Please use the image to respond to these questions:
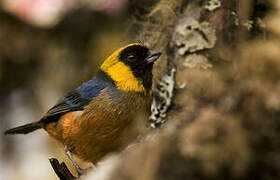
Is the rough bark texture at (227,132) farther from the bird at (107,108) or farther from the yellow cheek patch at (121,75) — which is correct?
the yellow cheek patch at (121,75)

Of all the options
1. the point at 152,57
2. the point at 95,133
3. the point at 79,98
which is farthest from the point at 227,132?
the point at 79,98

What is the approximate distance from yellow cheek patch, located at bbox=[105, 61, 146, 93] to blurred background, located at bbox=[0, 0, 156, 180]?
1590 millimetres

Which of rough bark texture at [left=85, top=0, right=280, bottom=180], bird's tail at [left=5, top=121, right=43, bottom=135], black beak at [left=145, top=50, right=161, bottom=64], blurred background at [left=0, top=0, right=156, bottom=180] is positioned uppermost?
rough bark texture at [left=85, top=0, right=280, bottom=180]

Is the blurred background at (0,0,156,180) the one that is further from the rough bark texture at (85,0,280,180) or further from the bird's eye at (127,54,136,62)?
the rough bark texture at (85,0,280,180)

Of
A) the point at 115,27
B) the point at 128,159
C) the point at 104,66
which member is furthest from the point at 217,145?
the point at 115,27

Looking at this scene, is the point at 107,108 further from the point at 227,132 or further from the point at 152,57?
the point at 227,132

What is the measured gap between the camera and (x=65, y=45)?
7.55m

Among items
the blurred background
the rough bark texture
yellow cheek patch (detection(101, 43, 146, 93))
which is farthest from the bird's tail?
the rough bark texture

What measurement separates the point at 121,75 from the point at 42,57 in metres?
3.39

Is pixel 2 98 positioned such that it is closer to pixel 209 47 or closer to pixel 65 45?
pixel 65 45

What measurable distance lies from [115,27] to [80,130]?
275 centimetres

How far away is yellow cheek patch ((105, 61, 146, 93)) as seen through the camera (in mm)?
4688

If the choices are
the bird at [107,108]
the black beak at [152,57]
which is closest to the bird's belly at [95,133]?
the bird at [107,108]

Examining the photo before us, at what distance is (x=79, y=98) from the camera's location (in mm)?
4891
